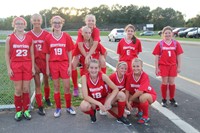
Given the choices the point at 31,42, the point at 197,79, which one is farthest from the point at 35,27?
the point at 197,79

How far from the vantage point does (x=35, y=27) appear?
16.9 ft

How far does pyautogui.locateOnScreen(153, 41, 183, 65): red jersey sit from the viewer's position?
5.67 m

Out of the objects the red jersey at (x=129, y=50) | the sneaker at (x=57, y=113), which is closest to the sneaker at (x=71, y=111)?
the sneaker at (x=57, y=113)

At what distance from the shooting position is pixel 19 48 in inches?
187

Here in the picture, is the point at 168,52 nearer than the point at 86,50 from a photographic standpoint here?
Yes

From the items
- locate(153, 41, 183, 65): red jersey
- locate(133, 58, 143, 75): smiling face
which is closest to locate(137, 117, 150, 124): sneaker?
locate(133, 58, 143, 75): smiling face

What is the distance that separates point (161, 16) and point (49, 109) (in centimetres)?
10866

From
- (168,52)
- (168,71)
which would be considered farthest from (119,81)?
(168,52)

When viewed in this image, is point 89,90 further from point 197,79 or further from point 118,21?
point 118,21

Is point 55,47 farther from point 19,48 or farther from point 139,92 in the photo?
point 139,92

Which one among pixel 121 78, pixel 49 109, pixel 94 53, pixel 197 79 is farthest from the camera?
pixel 197 79

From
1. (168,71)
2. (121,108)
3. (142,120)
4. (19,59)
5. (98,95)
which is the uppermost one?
(19,59)

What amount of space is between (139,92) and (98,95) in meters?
0.76

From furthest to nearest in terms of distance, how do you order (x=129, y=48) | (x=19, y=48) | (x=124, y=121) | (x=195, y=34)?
(x=195, y=34) → (x=129, y=48) → (x=19, y=48) → (x=124, y=121)
